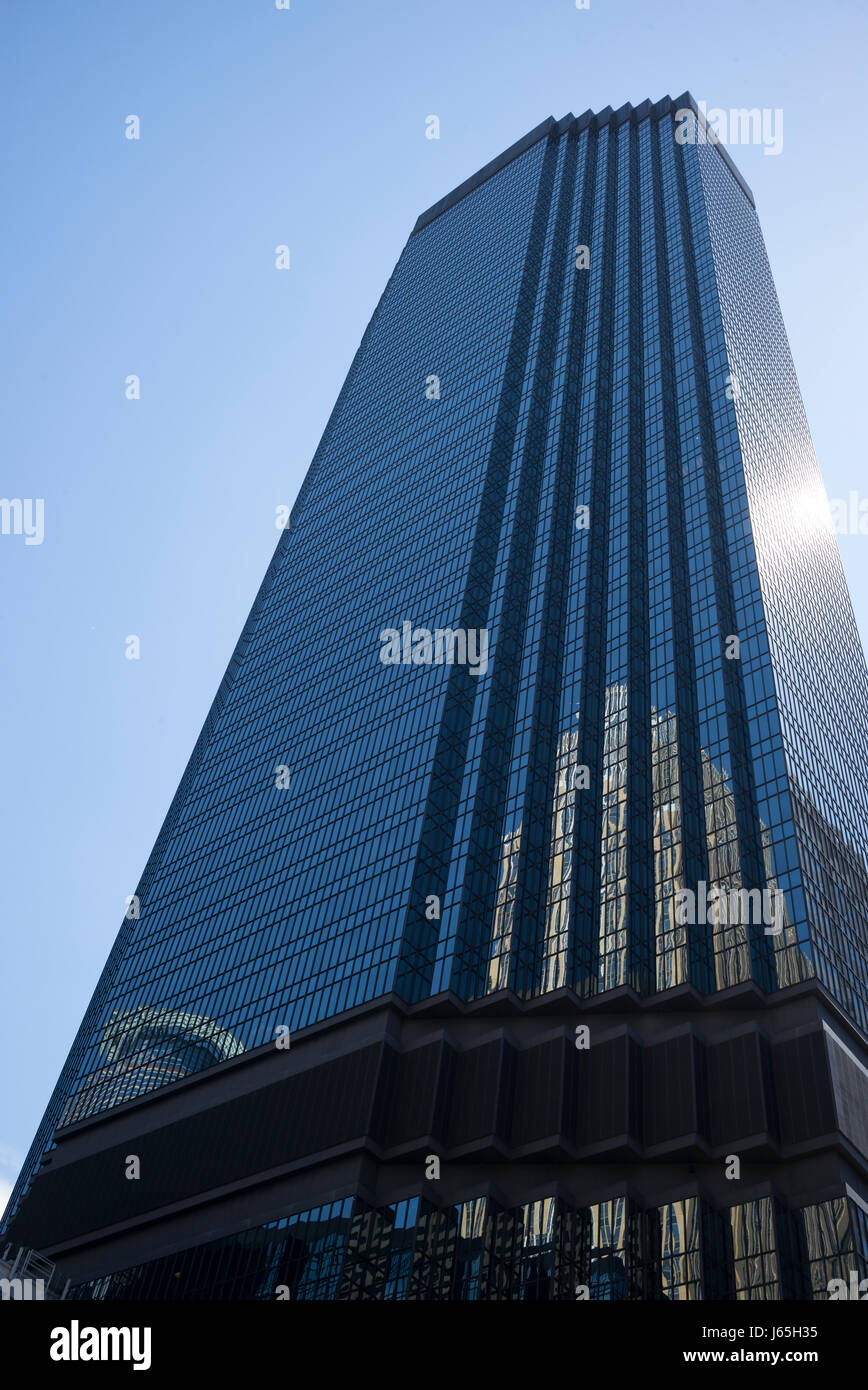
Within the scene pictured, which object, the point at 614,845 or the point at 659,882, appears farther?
the point at 614,845

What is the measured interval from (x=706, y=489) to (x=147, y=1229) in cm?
7726

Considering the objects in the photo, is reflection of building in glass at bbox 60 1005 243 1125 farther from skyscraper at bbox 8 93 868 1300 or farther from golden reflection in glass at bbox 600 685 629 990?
golden reflection in glass at bbox 600 685 629 990

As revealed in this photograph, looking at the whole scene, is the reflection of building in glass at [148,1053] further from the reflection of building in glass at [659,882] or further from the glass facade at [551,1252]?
the reflection of building in glass at [659,882]

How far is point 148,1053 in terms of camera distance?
95.1 m

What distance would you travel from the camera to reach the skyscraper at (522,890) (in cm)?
6688

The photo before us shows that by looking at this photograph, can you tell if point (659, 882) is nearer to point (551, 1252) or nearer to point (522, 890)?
point (522, 890)

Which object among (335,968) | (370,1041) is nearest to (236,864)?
(335,968)

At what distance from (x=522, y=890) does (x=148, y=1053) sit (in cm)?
3240

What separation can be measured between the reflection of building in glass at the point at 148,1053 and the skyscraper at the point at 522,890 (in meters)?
0.44

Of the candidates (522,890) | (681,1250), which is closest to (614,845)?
(522,890)

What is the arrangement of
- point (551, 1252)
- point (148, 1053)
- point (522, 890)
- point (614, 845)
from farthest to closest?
point (148, 1053), point (614, 845), point (522, 890), point (551, 1252)

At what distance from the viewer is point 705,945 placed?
7669cm
